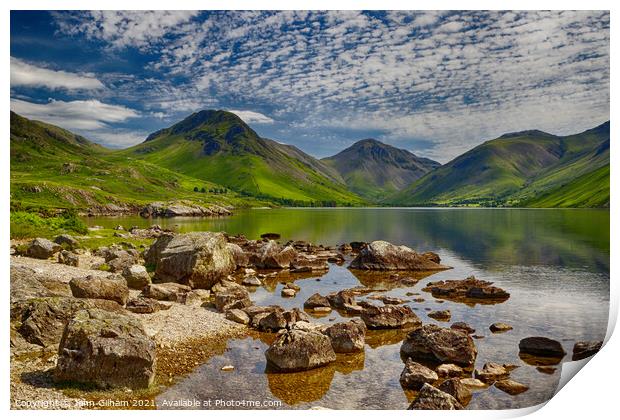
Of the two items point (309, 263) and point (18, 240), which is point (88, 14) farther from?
point (309, 263)

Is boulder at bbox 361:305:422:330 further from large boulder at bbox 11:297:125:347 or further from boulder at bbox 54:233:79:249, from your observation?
boulder at bbox 54:233:79:249

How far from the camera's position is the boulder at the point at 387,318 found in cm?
2278

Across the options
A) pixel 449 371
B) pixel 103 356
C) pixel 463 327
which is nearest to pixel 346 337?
pixel 449 371

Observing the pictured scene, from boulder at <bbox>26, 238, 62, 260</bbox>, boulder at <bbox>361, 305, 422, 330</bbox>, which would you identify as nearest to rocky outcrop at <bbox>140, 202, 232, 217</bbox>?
boulder at <bbox>26, 238, 62, 260</bbox>

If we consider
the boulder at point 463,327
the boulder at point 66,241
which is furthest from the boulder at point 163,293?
the boulder at point 66,241

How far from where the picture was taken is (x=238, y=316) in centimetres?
2269

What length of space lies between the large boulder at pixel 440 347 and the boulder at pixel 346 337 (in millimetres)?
1980

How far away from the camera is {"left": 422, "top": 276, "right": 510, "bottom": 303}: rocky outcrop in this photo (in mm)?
29922

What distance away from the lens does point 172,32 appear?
784 inches

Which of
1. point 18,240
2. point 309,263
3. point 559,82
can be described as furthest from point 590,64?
point 18,240

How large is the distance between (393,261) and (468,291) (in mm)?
12501

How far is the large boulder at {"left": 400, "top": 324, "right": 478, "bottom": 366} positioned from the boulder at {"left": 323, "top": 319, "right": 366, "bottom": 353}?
1.98 metres

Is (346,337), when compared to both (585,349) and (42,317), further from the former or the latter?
(42,317)

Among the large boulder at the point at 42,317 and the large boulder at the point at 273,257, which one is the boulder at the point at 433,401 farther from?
the large boulder at the point at 273,257
